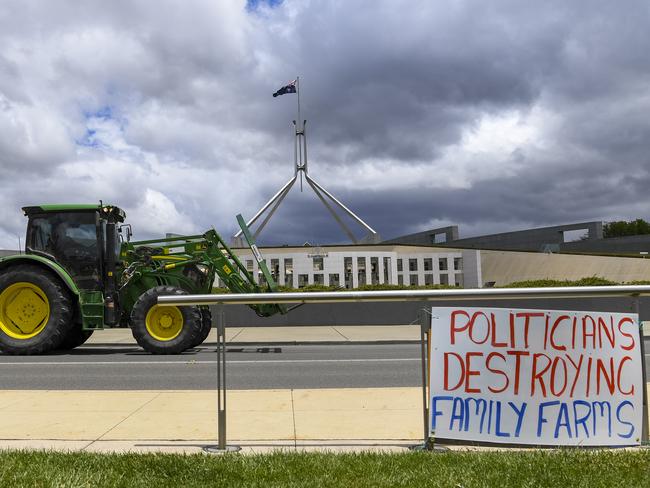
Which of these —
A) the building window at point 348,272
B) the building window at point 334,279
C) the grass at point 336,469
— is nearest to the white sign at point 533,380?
the grass at point 336,469

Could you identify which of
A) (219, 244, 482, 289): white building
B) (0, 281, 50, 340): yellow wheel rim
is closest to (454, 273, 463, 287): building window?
(219, 244, 482, 289): white building

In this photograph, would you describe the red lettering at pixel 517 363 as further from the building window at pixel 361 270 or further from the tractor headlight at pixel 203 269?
the building window at pixel 361 270

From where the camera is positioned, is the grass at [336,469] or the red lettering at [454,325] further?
the red lettering at [454,325]

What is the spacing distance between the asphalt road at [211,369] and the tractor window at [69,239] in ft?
6.15

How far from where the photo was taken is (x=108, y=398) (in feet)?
24.1

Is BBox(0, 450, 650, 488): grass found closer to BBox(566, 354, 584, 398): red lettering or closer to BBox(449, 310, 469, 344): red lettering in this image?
BBox(566, 354, 584, 398): red lettering

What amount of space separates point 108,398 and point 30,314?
250 inches

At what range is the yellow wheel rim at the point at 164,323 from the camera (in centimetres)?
1237

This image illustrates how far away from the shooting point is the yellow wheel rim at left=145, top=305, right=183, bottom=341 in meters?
12.4

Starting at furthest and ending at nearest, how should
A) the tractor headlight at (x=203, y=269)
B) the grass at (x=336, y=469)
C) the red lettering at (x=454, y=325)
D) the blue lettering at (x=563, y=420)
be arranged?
the tractor headlight at (x=203, y=269) < the red lettering at (x=454, y=325) < the blue lettering at (x=563, y=420) < the grass at (x=336, y=469)

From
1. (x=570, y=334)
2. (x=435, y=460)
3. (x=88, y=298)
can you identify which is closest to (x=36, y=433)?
(x=435, y=460)

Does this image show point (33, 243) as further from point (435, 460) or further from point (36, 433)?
point (435, 460)

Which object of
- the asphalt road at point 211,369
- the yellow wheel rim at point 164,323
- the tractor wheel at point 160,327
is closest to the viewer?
the asphalt road at point 211,369

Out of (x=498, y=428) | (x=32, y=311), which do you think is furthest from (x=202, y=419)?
(x=32, y=311)
